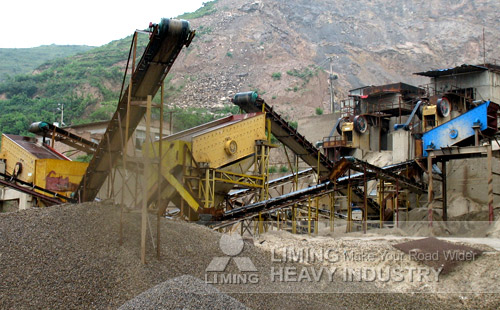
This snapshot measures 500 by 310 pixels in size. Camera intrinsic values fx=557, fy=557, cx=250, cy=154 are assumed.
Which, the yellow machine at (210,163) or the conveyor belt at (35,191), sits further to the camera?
the yellow machine at (210,163)

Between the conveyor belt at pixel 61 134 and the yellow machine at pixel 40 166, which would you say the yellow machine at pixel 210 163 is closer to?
the yellow machine at pixel 40 166

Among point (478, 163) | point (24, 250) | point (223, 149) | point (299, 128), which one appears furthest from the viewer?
point (299, 128)

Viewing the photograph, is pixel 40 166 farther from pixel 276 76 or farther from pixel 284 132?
pixel 276 76

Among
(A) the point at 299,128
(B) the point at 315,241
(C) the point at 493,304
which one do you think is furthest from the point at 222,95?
(C) the point at 493,304

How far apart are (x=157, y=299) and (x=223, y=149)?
1042cm

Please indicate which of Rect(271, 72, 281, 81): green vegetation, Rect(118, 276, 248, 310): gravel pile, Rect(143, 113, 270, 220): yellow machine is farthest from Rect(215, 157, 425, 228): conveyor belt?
Rect(271, 72, 281, 81): green vegetation

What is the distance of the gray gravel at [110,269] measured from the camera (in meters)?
8.77

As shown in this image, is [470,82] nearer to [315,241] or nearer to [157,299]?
[315,241]

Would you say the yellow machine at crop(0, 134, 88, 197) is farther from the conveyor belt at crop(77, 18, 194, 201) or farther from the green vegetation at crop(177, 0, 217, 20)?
the green vegetation at crop(177, 0, 217, 20)

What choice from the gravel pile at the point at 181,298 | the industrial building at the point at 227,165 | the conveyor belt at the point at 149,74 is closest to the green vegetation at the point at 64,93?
the industrial building at the point at 227,165

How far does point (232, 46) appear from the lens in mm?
84500

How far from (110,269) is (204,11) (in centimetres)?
9825

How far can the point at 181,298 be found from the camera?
848cm

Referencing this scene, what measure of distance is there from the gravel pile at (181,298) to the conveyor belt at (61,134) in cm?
1233
